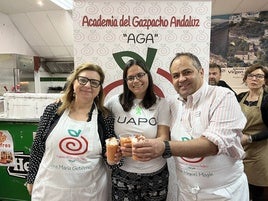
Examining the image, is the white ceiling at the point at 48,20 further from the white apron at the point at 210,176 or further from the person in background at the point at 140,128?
the white apron at the point at 210,176

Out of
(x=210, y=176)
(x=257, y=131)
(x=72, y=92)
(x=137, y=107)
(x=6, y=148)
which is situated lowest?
(x=6, y=148)

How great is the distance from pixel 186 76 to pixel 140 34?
0.89m

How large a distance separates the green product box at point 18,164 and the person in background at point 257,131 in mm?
2317

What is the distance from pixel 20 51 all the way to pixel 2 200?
4.38m

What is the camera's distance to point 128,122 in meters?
1.79

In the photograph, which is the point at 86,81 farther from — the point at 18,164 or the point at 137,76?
the point at 18,164

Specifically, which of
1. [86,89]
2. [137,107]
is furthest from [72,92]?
[137,107]

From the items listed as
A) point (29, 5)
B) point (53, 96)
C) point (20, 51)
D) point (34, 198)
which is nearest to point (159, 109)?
point (34, 198)

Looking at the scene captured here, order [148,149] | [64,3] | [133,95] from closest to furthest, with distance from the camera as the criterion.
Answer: [148,149]
[133,95]
[64,3]

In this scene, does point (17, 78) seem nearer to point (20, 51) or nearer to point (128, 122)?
point (20, 51)

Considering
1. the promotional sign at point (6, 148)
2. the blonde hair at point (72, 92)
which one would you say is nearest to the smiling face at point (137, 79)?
the blonde hair at point (72, 92)

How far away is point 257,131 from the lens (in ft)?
7.63

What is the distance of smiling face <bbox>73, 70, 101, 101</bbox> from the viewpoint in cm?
171

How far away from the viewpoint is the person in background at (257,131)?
2297 millimetres
